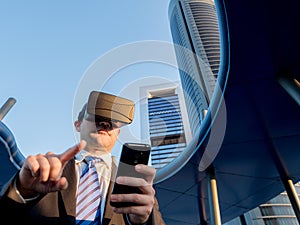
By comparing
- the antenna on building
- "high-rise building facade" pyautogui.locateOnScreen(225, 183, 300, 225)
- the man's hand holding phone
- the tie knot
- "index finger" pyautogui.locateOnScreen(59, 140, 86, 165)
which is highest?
the antenna on building

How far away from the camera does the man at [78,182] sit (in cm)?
79

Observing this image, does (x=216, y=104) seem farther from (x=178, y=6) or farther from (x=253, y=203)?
(x=178, y=6)

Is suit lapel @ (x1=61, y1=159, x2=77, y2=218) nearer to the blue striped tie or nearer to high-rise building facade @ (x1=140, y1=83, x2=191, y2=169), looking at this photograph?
the blue striped tie

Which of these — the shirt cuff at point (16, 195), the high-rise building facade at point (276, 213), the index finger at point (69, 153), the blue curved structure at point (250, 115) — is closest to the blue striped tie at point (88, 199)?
the shirt cuff at point (16, 195)

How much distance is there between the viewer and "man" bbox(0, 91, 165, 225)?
79 cm

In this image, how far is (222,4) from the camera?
2594 mm

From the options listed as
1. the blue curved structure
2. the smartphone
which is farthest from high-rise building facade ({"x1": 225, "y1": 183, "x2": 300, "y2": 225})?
the smartphone

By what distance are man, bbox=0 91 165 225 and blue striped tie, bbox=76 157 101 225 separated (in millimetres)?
12

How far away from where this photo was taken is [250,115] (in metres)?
3.69

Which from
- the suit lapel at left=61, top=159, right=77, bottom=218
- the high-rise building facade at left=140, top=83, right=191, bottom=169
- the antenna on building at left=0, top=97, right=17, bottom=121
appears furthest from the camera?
the antenna on building at left=0, top=97, right=17, bottom=121

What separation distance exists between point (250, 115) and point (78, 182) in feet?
10.5

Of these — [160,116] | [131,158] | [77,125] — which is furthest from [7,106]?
[131,158]

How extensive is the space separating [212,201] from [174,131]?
9.24ft

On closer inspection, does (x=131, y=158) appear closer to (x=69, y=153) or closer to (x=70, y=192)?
(x=69, y=153)
